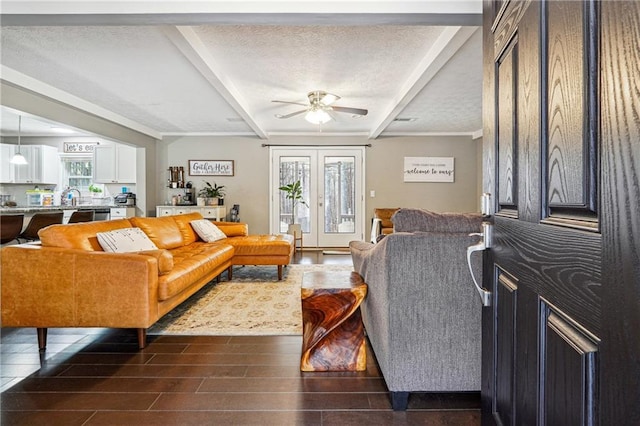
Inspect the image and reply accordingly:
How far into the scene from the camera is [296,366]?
226cm

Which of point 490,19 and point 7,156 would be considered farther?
point 7,156

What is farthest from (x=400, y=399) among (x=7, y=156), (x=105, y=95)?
(x=7, y=156)

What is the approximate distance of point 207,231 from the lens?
475cm

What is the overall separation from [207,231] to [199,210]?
2417 millimetres

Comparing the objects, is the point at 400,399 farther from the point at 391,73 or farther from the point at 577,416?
the point at 391,73

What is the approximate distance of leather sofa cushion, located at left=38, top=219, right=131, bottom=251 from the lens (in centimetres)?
258

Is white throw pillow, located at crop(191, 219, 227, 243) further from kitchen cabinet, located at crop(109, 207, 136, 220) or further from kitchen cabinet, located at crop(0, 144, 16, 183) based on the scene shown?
kitchen cabinet, located at crop(0, 144, 16, 183)

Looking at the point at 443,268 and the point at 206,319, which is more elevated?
the point at 443,268

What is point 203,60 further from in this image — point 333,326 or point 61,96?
point 333,326

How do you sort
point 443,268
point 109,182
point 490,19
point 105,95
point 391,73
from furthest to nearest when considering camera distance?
point 109,182, point 105,95, point 391,73, point 443,268, point 490,19

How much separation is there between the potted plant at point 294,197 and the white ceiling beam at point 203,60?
7.83ft

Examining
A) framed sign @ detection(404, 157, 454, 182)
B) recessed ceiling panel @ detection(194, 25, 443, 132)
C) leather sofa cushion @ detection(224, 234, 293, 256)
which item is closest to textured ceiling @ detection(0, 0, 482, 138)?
recessed ceiling panel @ detection(194, 25, 443, 132)

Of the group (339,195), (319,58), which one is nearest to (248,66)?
(319,58)

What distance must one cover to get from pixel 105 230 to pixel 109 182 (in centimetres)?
458
